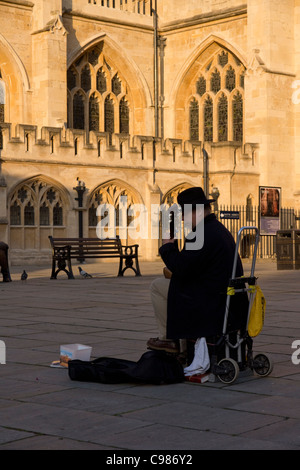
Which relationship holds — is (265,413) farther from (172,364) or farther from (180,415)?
(172,364)

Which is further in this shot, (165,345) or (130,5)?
(130,5)

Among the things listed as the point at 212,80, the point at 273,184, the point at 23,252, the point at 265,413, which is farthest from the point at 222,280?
the point at 212,80

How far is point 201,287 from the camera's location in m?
6.88

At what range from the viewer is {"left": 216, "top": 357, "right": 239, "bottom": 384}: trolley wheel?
21.5ft

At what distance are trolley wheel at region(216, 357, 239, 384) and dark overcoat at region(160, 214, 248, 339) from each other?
28 centimetres

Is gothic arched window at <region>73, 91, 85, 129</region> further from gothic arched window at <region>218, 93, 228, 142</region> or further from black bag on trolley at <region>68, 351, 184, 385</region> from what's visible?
black bag on trolley at <region>68, 351, 184, 385</region>

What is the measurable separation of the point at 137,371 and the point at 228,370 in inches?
26.2

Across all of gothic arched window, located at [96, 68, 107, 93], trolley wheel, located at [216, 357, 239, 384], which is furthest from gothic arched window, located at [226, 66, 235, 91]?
trolley wheel, located at [216, 357, 239, 384]

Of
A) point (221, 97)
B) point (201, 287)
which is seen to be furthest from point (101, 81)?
point (201, 287)

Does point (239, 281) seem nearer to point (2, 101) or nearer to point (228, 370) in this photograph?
point (228, 370)

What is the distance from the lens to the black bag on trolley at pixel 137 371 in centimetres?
662

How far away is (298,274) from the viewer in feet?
69.1

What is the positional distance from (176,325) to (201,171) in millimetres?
25188
